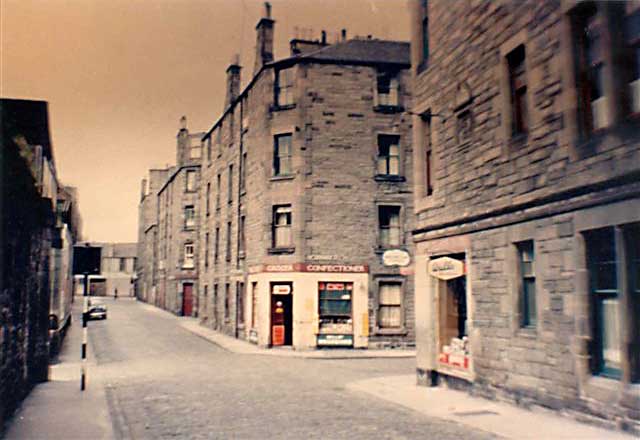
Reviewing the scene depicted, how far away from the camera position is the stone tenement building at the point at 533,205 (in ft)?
32.8

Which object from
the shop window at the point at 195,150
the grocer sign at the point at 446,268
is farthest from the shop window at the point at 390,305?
the shop window at the point at 195,150

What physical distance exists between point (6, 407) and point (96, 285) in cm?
8497

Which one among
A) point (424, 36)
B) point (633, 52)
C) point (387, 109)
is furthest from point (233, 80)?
point (633, 52)

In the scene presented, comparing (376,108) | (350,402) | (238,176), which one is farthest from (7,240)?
(238,176)

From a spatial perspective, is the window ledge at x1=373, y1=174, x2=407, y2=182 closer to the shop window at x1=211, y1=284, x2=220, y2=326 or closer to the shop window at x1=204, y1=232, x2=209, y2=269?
the shop window at x1=211, y1=284, x2=220, y2=326

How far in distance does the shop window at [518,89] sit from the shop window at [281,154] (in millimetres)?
16506

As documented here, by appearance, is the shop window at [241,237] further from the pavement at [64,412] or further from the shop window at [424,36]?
the shop window at [424,36]

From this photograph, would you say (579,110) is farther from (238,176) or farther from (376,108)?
(238,176)

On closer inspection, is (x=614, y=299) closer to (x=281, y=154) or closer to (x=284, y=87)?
(x=281, y=154)

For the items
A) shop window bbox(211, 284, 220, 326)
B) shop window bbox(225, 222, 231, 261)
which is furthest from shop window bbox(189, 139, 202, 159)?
shop window bbox(225, 222, 231, 261)

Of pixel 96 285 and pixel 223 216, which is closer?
pixel 223 216

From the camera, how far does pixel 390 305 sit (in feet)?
91.7

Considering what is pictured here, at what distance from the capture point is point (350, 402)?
13750 millimetres

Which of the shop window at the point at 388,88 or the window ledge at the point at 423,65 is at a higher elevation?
the shop window at the point at 388,88
